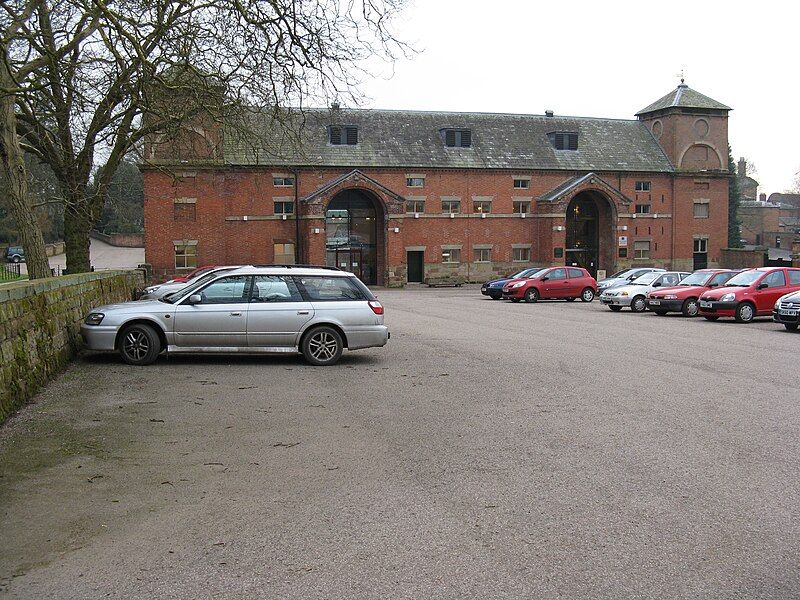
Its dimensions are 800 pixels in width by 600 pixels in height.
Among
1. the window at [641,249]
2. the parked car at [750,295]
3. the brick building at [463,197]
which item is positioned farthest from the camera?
the window at [641,249]

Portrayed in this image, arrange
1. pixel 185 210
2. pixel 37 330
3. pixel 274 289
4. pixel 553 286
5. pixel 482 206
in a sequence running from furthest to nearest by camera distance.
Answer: pixel 482 206, pixel 185 210, pixel 553 286, pixel 274 289, pixel 37 330

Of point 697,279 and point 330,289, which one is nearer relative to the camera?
point 330,289

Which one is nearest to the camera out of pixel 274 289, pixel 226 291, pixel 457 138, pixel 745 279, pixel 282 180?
pixel 226 291

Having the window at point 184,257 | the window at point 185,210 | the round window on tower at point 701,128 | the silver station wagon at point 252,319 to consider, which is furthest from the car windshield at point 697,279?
the round window on tower at point 701,128

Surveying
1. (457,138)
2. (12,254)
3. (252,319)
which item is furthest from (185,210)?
(252,319)

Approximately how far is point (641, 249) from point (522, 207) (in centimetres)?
949

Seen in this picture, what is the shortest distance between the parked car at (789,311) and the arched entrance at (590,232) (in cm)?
3687

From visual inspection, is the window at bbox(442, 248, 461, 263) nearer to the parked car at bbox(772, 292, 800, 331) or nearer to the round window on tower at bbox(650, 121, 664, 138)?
the round window on tower at bbox(650, 121, 664, 138)

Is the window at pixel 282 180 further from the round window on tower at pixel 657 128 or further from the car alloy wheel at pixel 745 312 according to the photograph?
the car alloy wheel at pixel 745 312

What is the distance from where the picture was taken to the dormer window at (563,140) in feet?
193

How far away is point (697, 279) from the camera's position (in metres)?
28.7

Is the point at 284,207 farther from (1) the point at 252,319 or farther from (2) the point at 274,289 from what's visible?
(1) the point at 252,319

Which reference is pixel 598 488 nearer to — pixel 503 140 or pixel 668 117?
pixel 503 140

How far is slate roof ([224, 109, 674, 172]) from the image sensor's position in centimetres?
5388
